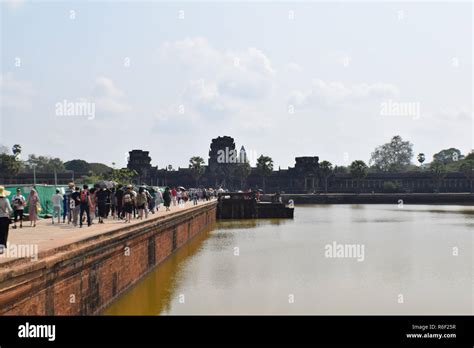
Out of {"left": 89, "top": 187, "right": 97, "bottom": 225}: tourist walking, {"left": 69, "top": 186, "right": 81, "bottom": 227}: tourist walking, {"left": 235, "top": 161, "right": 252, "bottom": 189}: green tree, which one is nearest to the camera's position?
{"left": 69, "top": 186, "right": 81, "bottom": 227}: tourist walking

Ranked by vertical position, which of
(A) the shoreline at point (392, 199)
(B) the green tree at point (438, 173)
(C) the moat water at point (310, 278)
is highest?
(B) the green tree at point (438, 173)


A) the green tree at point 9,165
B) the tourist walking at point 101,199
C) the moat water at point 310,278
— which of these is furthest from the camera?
the green tree at point 9,165

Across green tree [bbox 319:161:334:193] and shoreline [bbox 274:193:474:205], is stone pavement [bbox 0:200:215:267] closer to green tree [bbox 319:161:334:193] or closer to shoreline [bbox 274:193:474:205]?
shoreline [bbox 274:193:474:205]

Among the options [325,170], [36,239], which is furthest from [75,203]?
[325,170]

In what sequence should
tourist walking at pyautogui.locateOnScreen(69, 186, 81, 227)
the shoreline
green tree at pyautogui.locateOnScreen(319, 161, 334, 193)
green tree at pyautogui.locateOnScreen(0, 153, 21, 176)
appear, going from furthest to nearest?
1. green tree at pyautogui.locateOnScreen(319, 161, 334, 193)
2. green tree at pyautogui.locateOnScreen(0, 153, 21, 176)
3. the shoreline
4. tourist walking at pyautogui.locateOnScreen(69, 186, 81, 227)

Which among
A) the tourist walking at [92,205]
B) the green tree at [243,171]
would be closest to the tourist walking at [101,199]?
the tourist walking at [92,205]

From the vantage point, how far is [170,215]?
31438 millimetres

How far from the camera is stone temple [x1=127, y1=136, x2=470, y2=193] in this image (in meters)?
149

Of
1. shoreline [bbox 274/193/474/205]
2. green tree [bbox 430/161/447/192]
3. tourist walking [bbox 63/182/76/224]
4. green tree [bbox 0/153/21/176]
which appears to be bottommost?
shoreline [bbox 274/193/474/205]

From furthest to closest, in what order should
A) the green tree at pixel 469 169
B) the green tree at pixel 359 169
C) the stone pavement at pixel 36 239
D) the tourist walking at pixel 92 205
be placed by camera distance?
the green tree at pixel 359 169 → the green tree at pixel 469 169 → the tourist walking at pixel 92 205 → the stone pavement at pixel 36 239

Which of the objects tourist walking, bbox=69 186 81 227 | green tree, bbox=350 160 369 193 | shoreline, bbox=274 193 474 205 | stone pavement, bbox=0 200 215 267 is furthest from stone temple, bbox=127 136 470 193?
stone pavement, bbox=0 200 215 267

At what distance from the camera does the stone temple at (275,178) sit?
149375mm

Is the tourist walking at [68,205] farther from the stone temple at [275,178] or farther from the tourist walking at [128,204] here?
the stone temple at [275,178]
